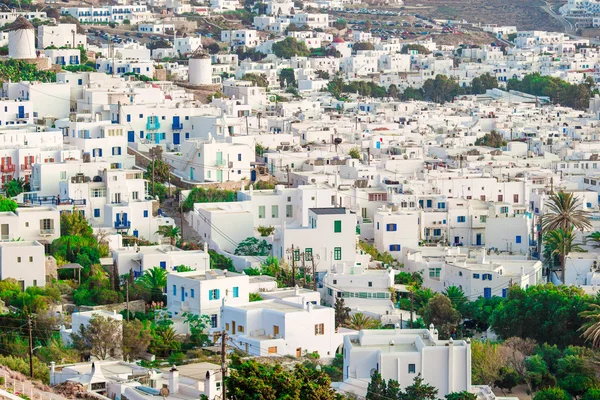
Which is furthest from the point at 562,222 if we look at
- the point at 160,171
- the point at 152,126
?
the point at 152,126

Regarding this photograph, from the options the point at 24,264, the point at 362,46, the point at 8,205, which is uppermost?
the point at 362,46

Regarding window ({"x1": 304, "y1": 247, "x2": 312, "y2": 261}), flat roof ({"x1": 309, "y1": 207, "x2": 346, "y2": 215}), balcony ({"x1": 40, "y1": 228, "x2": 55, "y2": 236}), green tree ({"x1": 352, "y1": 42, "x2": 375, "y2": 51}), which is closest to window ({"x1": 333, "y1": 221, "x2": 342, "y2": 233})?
flat roof ({"x1": 309, "y1": 207, "x2": 346, "y2": 215})

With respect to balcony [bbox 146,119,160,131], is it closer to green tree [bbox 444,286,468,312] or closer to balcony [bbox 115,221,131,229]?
balcony [bbox 115,221,131,229]

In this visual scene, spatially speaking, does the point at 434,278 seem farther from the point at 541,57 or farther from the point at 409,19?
the point at 409,19

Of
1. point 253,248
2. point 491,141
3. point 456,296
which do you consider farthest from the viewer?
point 491,141

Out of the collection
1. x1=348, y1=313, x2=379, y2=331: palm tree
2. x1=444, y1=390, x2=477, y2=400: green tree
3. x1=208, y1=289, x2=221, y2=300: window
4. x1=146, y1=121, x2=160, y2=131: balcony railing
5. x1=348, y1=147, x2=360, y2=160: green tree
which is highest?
x1=146, y1=121, x2=160, y2=131: balcony railing

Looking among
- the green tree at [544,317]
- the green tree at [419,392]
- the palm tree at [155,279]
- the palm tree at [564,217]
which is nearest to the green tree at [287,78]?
the palm tree at [564,217]

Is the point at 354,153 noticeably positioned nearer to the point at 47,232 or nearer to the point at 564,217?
the point at 564,217

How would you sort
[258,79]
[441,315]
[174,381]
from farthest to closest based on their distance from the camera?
[258,79], [441,315], [174,381]
